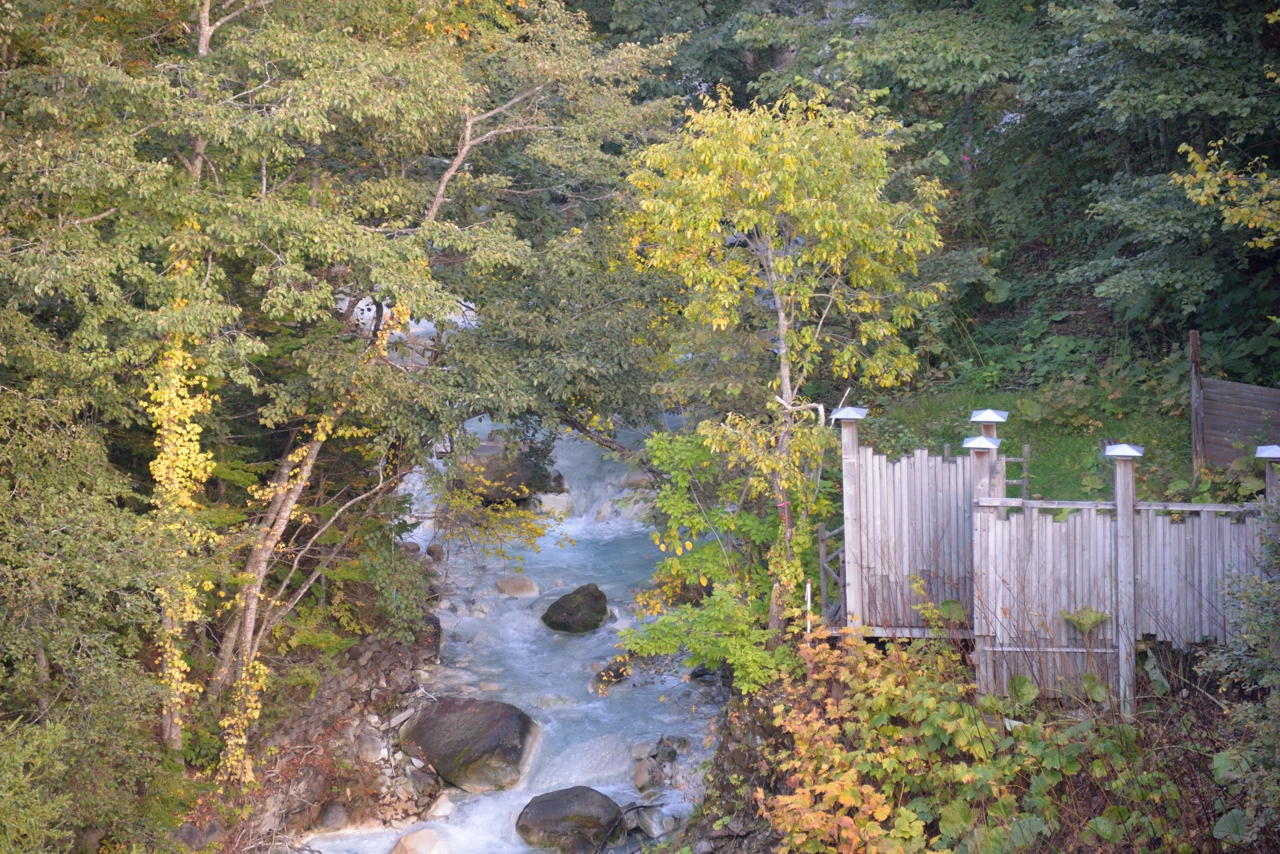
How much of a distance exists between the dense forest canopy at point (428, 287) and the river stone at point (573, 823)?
2344 millimetres

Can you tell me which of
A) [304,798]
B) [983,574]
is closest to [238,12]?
[304,798]

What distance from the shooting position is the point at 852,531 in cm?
862

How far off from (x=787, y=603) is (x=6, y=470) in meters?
7.71

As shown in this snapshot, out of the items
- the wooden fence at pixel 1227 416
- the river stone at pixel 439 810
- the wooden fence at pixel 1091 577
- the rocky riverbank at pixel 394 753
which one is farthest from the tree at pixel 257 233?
the wooden fence at pixel 1227 416

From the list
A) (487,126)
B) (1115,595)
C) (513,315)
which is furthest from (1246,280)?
(487,126)

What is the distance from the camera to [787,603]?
985 centimetres

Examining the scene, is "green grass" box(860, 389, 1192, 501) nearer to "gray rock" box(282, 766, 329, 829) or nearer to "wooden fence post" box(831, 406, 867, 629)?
"wooden fence post" box(831, 406, 867, 629)

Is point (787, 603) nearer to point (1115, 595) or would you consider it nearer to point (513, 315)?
point (1115, 595)

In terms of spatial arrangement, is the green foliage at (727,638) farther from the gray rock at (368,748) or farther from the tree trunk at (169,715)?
the tree trunk at (169,715)

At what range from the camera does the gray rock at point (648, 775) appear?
37.5ft

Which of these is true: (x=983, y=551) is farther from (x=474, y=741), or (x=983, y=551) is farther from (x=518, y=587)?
(x=518, y=587)

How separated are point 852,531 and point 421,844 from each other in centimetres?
614

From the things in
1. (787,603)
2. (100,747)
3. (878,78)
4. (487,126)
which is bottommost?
(100,747)

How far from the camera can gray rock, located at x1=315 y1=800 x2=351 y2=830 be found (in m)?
11.2
